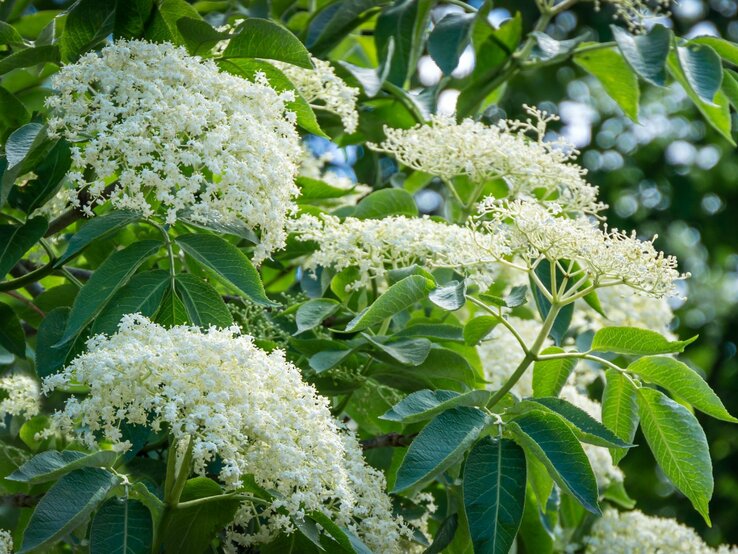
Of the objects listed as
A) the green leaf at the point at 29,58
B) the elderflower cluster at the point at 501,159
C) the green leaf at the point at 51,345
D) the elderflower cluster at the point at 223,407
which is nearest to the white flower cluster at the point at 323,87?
the elderflower cluster at the point at 501,159

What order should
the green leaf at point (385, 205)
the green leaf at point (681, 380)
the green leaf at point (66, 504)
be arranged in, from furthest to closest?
the green leaf at point (385, 205) < the green leaf at point (681, 380) < the green leaf at point (66, 504)

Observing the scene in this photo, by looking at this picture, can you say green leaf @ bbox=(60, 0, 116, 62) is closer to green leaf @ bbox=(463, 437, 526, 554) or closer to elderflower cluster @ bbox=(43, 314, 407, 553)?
elderflower cluster @ bbox=(43, 314, 407, 553)

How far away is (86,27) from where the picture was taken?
2080 mm

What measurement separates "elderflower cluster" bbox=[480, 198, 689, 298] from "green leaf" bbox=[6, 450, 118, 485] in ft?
2.59

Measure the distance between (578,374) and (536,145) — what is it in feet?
3.42

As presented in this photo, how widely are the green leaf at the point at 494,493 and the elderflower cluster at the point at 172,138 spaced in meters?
0.55

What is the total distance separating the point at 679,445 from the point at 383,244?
69 cm

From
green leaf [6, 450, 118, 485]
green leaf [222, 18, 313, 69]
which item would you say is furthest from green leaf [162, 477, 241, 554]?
green leaf [222, 18, 313, 69]

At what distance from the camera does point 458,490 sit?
7.36ft

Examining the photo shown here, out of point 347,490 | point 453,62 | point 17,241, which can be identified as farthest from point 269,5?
point 347,490

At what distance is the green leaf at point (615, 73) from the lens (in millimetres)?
2855

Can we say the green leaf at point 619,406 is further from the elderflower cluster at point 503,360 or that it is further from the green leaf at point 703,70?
the green leaf at point 703,70

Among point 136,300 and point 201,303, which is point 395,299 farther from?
point 136,300

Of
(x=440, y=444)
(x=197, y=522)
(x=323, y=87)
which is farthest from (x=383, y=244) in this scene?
(x=197, y=522)
